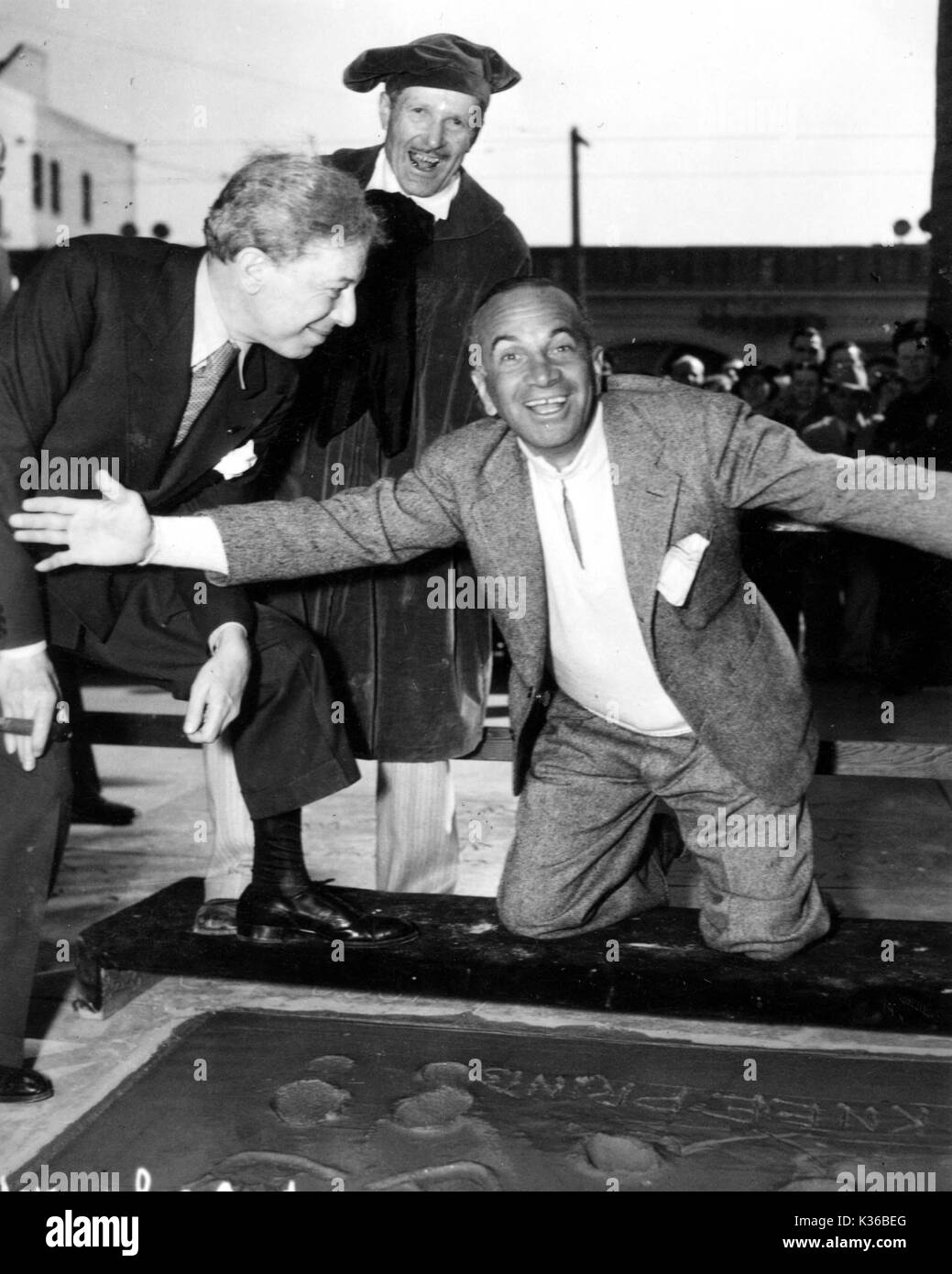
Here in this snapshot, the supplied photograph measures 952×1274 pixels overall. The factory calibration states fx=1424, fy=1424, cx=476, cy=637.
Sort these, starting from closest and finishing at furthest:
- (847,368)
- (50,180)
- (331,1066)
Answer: (331,1066), (847,368), (50,180)

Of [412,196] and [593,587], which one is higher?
[412,196]

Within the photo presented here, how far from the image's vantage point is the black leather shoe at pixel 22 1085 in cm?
293

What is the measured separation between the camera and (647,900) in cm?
364

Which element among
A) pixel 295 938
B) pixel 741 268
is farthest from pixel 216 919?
pixel 741 268

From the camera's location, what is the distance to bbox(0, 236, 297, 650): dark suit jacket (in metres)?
2.89

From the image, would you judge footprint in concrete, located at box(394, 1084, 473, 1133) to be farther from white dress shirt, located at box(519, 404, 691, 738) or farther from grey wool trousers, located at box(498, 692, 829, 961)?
white dress shirt, located at box(519, 404, 691, 738)

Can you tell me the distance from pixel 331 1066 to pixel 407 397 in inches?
67.1

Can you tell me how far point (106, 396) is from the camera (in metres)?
3.01

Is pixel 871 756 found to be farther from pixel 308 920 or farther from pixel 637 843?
pixel 308 920

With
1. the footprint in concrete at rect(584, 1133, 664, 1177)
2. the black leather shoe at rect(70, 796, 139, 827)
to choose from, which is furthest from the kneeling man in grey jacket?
the black leather shoe at rect(70, 796, 139, 827)

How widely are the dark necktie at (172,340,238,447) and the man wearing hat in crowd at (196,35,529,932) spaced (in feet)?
1.93

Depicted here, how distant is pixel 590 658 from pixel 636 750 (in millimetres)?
301

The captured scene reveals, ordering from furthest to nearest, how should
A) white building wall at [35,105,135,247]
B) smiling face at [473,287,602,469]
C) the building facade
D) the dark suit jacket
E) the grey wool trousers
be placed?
white building wall at [35,105,135,247], the building facade, the grey wool trousers, smiling face at [473,287,602,469], the dark suit jacket
